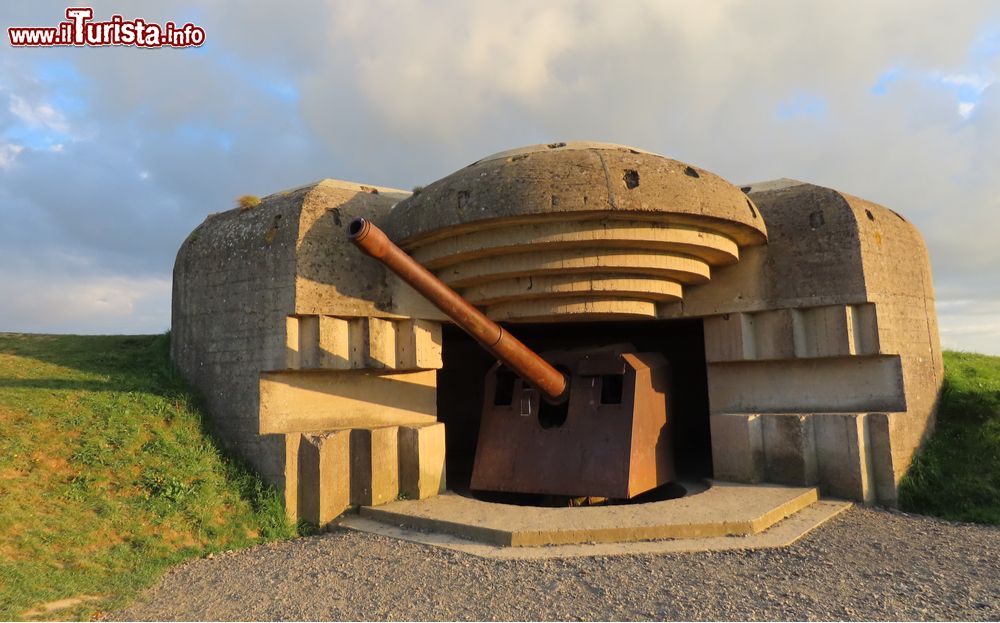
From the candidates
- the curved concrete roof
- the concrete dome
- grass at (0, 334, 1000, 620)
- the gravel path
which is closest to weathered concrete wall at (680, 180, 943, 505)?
grass at (0, 334, 1000, 620)

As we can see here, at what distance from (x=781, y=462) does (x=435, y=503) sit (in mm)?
3936

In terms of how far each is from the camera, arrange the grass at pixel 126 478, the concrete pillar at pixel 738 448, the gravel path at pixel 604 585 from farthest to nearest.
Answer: the concrete pillar at pixel 738 448, the grass at pixel 126 478, the gravel path at pixel 604 585

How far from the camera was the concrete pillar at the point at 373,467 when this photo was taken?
6.89 meters

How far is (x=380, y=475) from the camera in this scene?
23.0 feet

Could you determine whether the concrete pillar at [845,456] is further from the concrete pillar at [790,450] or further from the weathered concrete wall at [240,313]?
the weathered concrete wall at [240,313]

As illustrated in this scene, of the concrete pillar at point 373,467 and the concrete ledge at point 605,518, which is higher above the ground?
the concrete pillar at point 373,467

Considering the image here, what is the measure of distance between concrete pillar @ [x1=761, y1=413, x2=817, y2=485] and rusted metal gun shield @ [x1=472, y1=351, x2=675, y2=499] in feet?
3.75

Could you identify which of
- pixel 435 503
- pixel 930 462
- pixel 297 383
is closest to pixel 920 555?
pixel 930 462

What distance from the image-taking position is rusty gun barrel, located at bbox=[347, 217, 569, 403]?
547cm

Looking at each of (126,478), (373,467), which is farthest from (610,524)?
(126,478)

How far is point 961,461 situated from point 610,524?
4.84m

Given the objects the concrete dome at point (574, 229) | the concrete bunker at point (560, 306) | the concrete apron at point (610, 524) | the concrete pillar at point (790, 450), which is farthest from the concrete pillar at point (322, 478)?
the concrete pillar at point (790, 450)

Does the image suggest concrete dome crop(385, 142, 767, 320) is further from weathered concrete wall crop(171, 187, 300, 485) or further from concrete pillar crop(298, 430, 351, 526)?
concrete pillar crop(298, 430, 351, 526)

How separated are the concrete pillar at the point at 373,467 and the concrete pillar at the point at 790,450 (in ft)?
14.1
